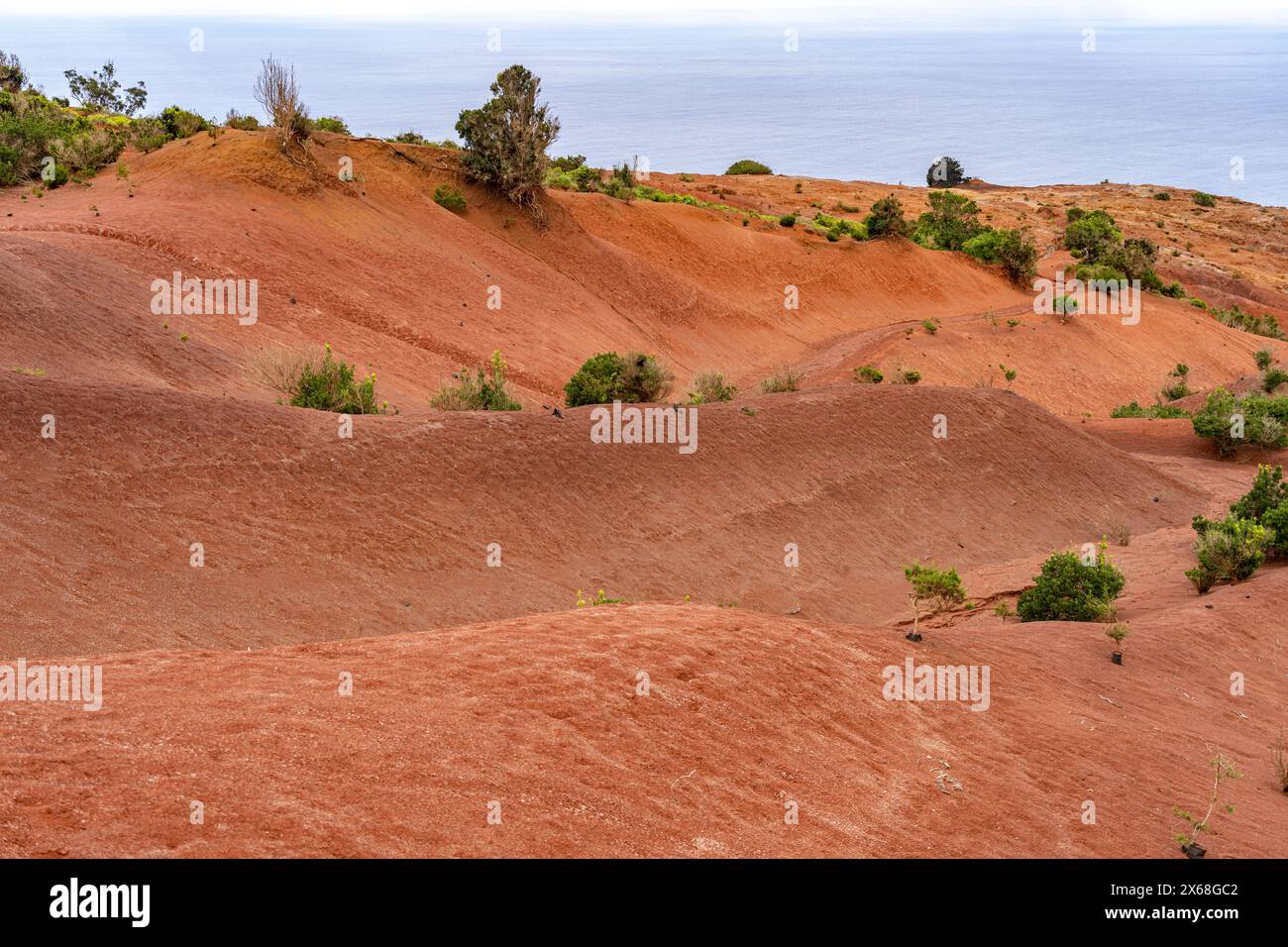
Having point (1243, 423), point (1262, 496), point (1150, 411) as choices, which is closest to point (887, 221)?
point (1150, 411)

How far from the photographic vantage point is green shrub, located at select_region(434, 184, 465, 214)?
1104 inches

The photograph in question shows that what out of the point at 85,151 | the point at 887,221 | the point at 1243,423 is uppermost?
the point at 887,221

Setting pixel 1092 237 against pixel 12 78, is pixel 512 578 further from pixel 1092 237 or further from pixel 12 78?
pixel 1092 237

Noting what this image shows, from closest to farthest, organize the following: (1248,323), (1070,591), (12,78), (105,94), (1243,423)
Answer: (1070,591), (1243,423), (12,78), (1248,323), (105,94)

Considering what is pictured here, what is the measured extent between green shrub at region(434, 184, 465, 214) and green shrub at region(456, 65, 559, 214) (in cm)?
113

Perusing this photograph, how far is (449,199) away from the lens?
92.0 feet

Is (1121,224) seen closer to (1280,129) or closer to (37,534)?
(37,534)

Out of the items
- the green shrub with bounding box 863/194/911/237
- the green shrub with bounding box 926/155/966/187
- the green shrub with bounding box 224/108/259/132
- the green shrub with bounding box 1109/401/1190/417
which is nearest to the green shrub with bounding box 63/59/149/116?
the green shrub with bounding box 224/108/259/132

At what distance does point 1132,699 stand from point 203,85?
216 meters

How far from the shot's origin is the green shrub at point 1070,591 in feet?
41.9

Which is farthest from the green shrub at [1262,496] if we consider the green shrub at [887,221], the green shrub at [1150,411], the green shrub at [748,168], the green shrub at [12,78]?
the green shrub at [748,168]

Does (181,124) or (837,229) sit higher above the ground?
(181,124)

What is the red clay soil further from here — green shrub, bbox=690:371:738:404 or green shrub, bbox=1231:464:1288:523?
green shrub, bbox=1231:464:1288:523

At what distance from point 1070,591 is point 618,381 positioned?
8.56 meters
